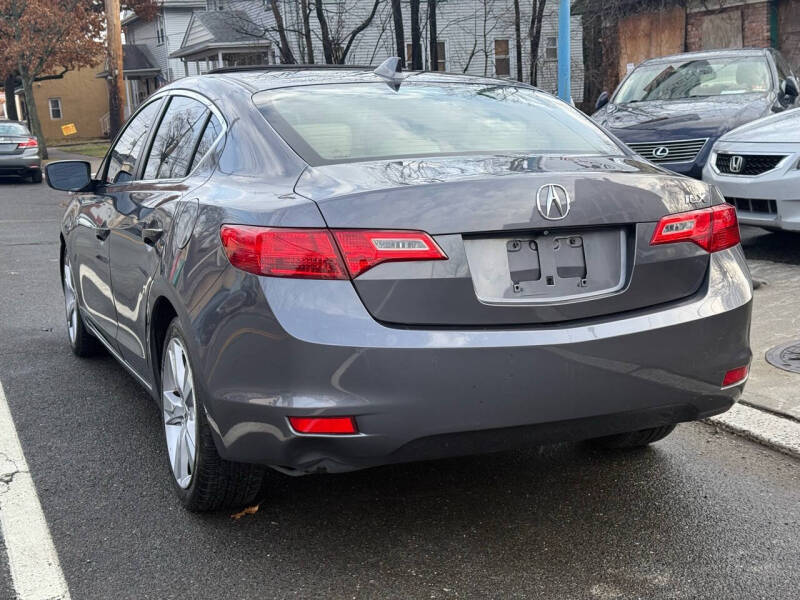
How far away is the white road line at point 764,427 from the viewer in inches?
172

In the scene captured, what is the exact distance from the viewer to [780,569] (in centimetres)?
327

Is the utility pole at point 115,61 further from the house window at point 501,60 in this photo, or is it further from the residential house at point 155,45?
→ the residential house at point 155,45

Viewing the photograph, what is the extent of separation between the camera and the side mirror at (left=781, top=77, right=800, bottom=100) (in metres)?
10.8

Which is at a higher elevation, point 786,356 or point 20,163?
point 786,356

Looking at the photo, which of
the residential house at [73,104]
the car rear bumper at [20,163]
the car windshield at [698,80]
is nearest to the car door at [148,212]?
the car windshield at [698,80]

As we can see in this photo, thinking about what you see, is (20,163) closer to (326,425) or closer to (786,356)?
(786,356)

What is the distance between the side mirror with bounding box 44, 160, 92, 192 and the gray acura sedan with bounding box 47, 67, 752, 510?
5.35ft

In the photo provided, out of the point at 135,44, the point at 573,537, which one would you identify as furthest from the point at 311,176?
the point at 135,44

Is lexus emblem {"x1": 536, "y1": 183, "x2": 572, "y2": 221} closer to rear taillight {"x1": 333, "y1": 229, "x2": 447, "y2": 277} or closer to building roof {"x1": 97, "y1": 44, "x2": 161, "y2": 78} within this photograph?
rear taillight {"x1": 333, "y1": 229, "x2": 447, "y2": 277}

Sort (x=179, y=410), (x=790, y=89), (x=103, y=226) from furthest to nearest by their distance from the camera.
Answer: (x=790, y=89)
(x=103, y=226)
(x=179, y=410)

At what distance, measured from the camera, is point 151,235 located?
3.97 metres

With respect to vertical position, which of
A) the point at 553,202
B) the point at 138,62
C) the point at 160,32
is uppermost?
the point at 160,32

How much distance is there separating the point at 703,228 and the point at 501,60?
34.0m

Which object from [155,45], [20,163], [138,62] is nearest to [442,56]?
[20,163]
